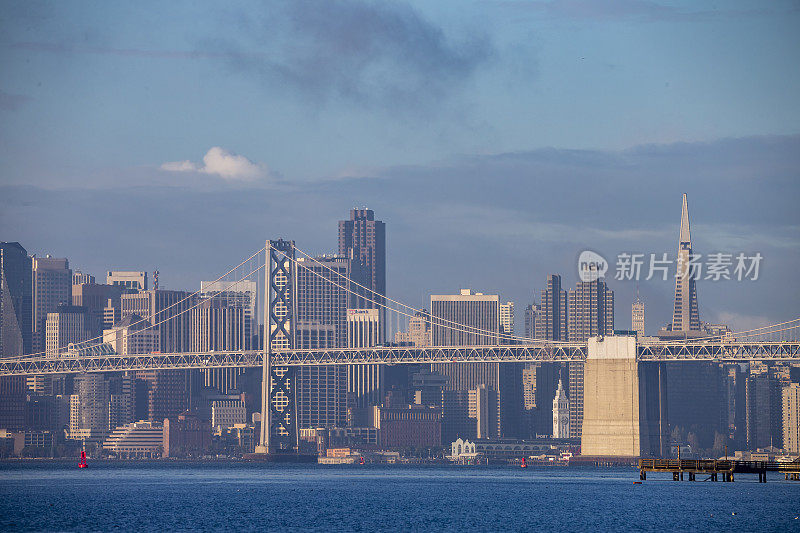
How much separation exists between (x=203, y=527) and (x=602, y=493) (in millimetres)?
44098

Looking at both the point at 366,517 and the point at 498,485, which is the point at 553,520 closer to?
the point at 366,517

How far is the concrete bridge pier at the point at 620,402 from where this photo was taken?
564ft

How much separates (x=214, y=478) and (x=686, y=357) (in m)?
56.0

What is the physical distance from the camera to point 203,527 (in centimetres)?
8031

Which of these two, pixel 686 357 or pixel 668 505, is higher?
pixel 686 357

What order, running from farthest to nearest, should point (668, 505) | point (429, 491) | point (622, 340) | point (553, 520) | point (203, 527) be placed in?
point (622, 340) → point (429, 491) → point (668, 505) → point (553, 520) → point (203, 527)

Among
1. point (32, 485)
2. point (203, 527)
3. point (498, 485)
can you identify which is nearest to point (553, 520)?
point (203, 527)

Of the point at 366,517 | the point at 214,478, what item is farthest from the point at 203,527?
the point at 214,478

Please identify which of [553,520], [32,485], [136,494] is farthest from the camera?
[32,485]

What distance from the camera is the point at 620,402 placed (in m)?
172

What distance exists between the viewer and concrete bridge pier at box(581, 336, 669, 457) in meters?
172

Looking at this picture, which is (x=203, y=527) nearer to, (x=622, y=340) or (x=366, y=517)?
(x=366, y=517)

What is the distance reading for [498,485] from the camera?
450 feet

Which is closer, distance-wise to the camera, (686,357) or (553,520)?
(553,520)
